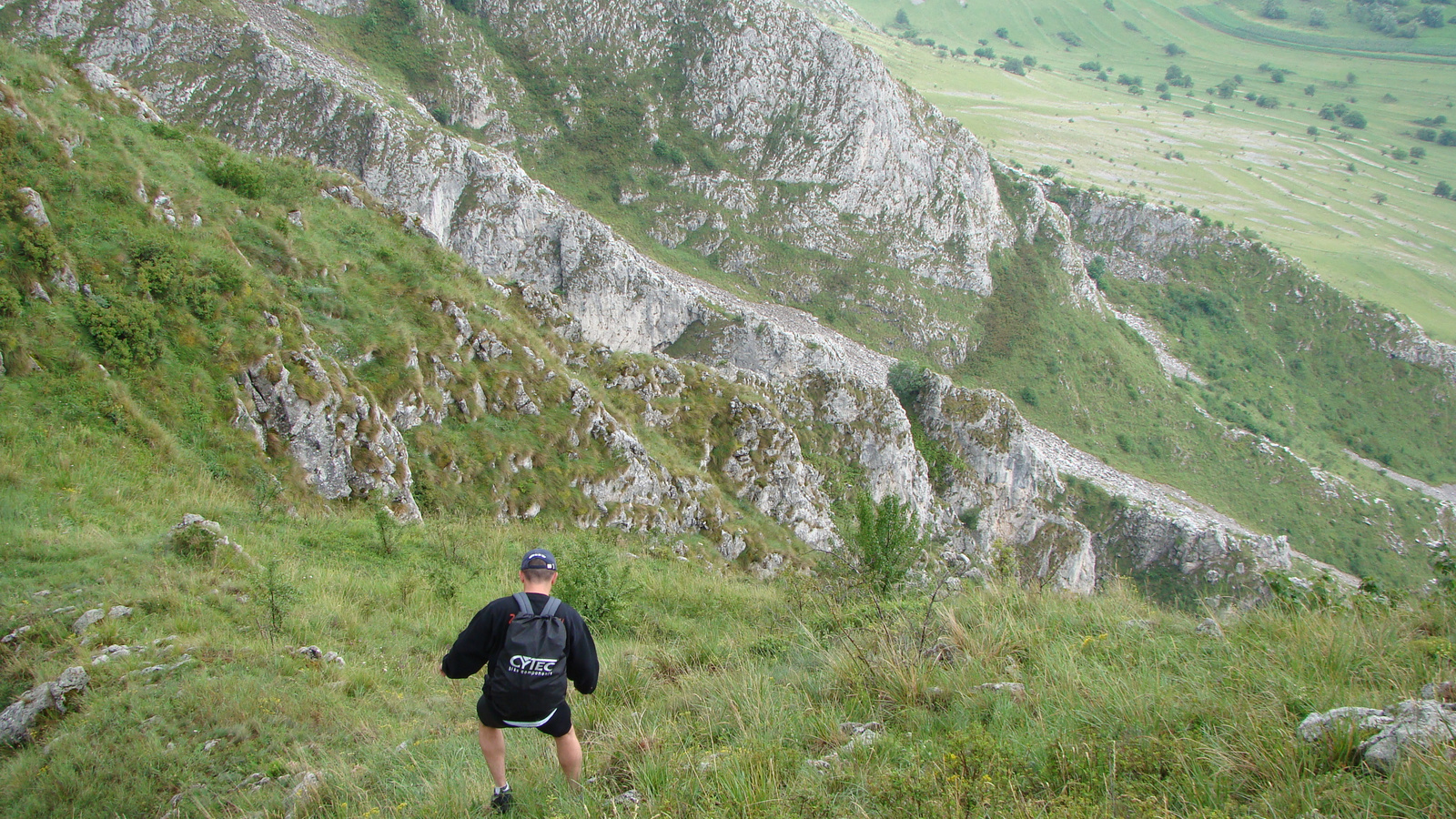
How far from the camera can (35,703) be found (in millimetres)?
5113

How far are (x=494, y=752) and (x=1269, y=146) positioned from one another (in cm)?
18847

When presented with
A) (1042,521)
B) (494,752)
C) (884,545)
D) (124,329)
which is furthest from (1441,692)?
(1042,521)

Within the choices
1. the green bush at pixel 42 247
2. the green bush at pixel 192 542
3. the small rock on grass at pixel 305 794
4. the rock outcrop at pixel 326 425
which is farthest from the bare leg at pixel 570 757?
the green bush at pixel 42 247

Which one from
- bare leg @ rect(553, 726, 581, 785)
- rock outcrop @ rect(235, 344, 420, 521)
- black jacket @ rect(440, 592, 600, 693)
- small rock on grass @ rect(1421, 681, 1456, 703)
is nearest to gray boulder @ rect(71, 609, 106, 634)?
black jacket @ rect(440, 592, 600, 693)

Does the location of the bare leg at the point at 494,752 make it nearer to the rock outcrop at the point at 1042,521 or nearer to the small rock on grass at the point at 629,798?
the small rock on grass at the point at 629,798

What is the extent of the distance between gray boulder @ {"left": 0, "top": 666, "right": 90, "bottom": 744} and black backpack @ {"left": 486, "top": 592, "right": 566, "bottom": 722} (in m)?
3.91

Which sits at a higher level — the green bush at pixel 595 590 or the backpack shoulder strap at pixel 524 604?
the backpack shoulder strap at pixel 524 604

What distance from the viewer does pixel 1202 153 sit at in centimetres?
13125

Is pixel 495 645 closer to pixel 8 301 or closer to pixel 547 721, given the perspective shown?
pixel 547 721

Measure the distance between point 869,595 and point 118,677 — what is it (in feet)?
24.9

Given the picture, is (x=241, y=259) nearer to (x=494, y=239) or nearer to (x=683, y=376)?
(x=683, y=376)

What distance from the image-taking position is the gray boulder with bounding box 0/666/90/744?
16.2 ft

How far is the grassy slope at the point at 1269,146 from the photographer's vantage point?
105m

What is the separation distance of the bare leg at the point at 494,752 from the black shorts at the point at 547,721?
0.16ft
